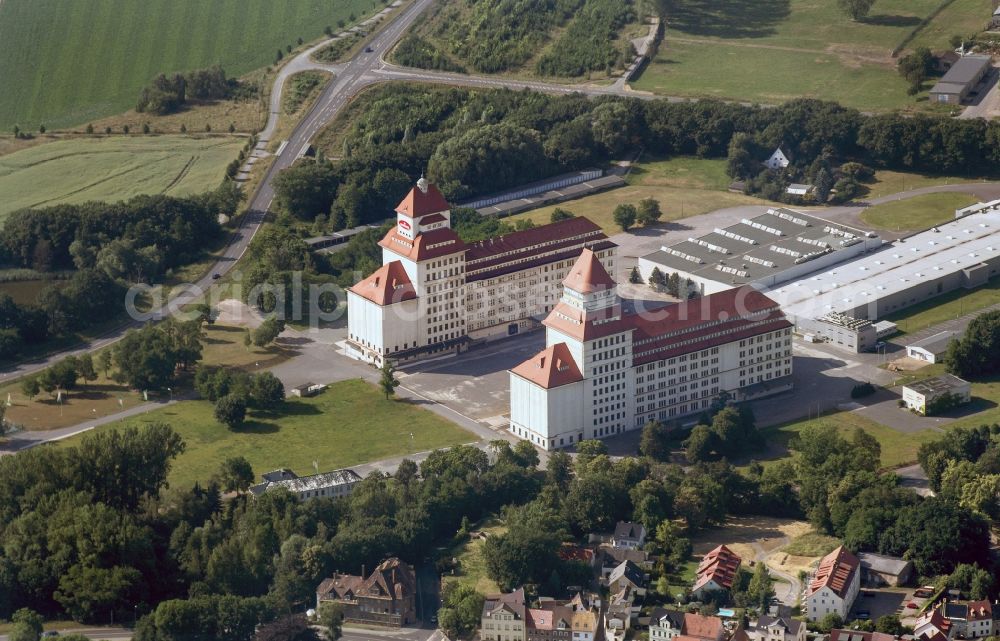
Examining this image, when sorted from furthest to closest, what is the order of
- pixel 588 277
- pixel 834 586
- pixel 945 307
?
pixel 945 307 < pixel 588 277 < pixel 834 586

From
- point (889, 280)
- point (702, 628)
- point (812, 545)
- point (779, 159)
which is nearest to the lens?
point (702, 628)

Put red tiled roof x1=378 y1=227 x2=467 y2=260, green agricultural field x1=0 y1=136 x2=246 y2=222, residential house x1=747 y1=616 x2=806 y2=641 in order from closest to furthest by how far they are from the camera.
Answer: residential house x1=747 y1=616 x2=806 y2=641, red tiled roof x1=378 y1=227 x2=467 y2=260, green agricultural field x1=0 y1=136 x2=246 y2=222

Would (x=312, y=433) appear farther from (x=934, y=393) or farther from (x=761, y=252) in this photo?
(x=761, y=252)

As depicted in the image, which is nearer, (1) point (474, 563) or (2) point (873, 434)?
(1) point (474, 563)

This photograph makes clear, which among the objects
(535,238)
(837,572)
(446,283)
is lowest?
(837,572)

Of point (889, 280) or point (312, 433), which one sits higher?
point (889, 280)

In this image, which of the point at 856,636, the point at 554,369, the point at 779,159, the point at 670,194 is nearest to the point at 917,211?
the point at 779,159

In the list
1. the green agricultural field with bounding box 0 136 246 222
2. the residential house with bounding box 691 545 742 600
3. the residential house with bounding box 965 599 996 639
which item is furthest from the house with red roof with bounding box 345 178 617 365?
the residential house with bounding box 965 599 996 639

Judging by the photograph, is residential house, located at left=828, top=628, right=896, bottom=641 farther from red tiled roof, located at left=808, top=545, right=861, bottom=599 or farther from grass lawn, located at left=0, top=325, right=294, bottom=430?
grass lawn, located at left=0, top=325, right=294, bottom=430
